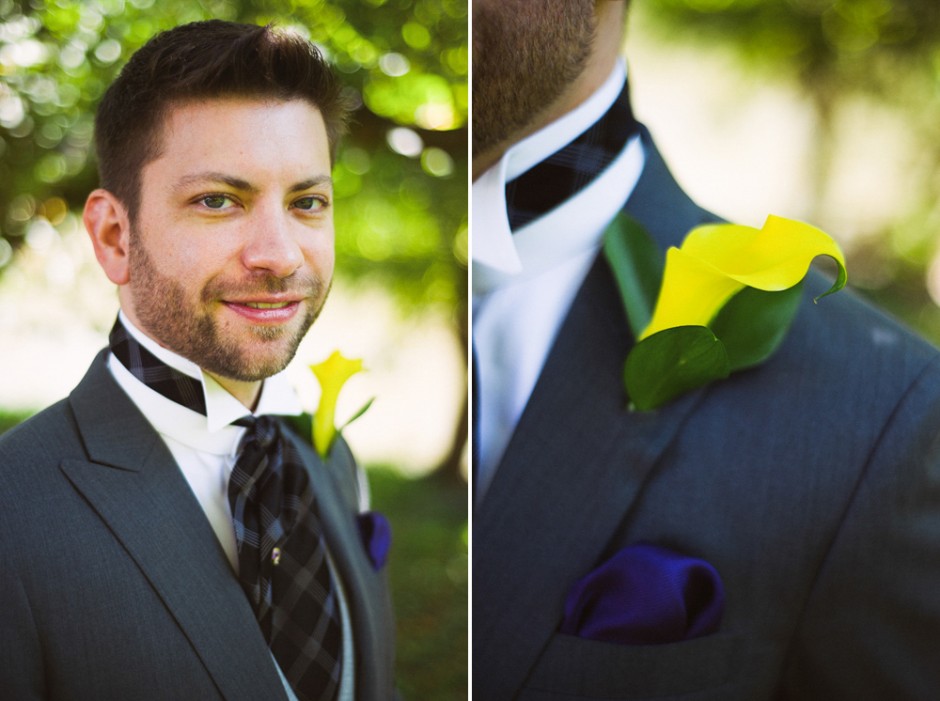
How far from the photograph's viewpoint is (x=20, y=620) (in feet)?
3.66

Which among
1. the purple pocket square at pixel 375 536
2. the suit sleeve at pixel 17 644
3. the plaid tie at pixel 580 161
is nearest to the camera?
the suit sleeve at pixel 17 644

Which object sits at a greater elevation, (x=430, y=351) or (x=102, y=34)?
(x=102, y=34)

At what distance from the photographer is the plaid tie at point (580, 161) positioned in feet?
4.42

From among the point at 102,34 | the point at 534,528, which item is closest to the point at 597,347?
the point at 534,528

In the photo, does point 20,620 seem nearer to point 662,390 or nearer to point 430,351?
point 430,351

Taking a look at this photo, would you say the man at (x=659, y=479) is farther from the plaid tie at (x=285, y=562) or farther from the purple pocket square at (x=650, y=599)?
the plaid tie at (x=285, y=562)

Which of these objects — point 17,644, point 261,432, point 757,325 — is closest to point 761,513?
point 757,325

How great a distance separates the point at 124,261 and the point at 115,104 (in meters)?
0.23

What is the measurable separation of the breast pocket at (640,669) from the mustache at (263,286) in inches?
26.5

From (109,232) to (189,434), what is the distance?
0.32 m

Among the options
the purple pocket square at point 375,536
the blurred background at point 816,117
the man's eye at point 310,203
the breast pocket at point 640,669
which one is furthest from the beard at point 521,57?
the breast pocket at point 640,669

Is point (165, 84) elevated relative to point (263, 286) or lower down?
elevated

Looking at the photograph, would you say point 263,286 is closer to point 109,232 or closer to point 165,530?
point 109,232

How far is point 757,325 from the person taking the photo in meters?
1.25
